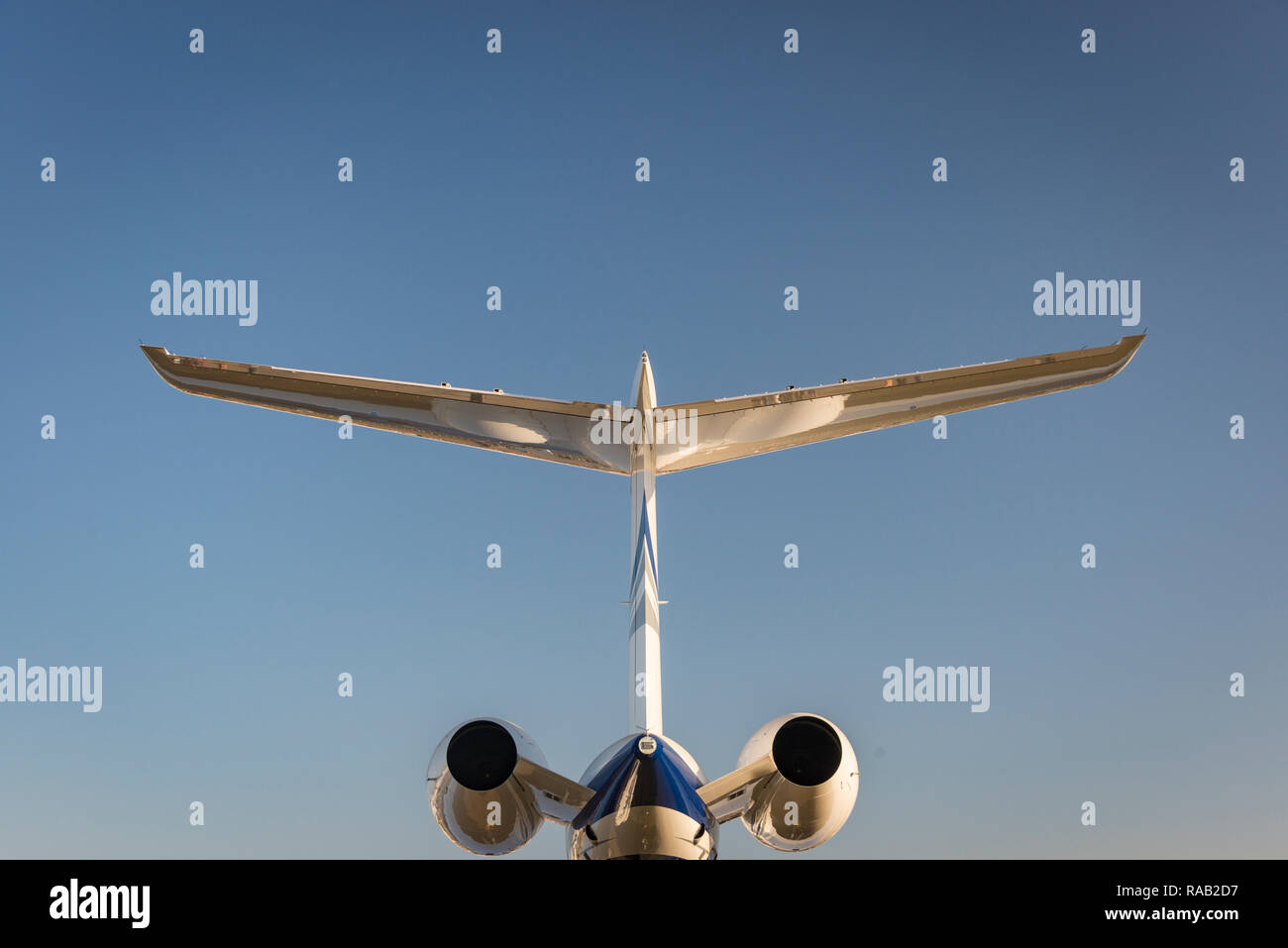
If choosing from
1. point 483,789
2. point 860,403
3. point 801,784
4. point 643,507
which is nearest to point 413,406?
point 643,507

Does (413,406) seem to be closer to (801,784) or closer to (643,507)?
(643,507)

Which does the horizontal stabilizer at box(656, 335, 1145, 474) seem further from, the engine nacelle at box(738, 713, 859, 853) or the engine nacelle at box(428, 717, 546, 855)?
the engine nacelle at box(428, 717, 546, 855)

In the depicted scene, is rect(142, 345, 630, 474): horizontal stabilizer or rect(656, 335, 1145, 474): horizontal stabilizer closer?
rect(142, 345, 630, 474): horizontal stabilizer

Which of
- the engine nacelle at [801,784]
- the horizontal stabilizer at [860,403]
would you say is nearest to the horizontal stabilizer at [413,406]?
the horizontal stabilizer at [860,403]

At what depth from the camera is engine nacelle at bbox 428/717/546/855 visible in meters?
9.95

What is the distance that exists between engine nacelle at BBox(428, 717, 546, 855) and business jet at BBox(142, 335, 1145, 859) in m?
0.02

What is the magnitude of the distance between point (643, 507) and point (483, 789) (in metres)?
4.40

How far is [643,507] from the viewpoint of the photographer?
13.0m

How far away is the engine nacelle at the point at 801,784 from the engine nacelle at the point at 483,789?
2.44 metres

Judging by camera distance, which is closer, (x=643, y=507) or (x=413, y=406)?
(x=413, y=406)

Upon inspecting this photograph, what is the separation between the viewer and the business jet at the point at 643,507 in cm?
916

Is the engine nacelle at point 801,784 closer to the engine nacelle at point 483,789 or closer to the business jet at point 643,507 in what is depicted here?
the business jet at point 643,507

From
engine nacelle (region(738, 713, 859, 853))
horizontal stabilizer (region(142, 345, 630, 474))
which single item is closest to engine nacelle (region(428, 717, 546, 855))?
engine nacelle (region(738, 713, 859, 853))
